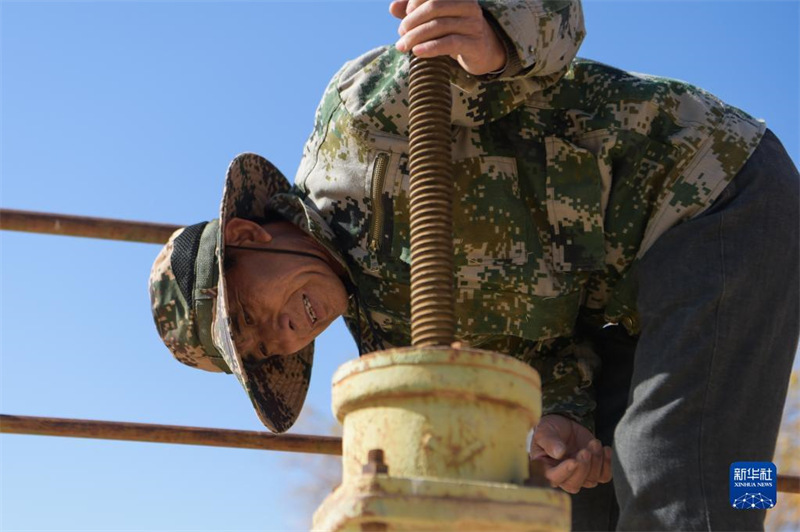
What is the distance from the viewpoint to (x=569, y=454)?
8.29 ft

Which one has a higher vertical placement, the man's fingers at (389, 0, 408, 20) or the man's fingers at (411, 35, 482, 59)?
the man's fingers at (389, 0, 408, 20)

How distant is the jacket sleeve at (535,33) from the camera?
213 cm

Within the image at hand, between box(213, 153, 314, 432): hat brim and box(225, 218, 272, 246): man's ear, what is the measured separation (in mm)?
28

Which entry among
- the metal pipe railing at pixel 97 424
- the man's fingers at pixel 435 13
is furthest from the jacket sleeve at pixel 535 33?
the metal pipe railing at pixel 97 424

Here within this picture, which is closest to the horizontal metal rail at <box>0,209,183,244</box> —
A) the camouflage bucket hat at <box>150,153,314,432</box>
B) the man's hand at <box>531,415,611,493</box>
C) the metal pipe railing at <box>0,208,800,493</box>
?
the metal pipe railing at <box>0,208,800,493</box>

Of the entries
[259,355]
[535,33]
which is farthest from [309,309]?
[535,33]

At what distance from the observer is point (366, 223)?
8.21ft

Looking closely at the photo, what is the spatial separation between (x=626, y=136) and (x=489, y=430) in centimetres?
115

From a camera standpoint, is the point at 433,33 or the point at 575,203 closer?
the point at 433,33

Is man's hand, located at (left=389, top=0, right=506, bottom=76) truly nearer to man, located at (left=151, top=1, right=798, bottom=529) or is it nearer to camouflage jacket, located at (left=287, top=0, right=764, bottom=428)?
man, located at (left=151, top=1, right=798, bottom=529)

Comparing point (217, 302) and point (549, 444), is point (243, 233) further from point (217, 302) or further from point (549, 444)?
point (549, 444)

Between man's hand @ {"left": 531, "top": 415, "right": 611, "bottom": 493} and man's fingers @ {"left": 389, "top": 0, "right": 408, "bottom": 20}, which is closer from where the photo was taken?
man's fingers @ {"left": 389, "top": 0, "right": 408, "bottom": 20}

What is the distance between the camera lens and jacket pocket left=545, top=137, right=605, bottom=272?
238 cm

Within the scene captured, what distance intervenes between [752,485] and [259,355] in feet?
4.24
